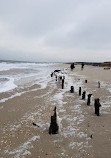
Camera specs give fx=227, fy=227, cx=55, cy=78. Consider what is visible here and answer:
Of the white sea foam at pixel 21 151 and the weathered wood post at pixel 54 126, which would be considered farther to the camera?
the weathered wood post at pixel 54 126

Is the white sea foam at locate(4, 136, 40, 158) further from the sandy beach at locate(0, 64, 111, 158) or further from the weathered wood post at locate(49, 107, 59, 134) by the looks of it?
the weathered wood post at locate(49, 107, 59, 134)

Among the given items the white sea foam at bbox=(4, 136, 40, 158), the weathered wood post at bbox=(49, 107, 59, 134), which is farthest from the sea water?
the white sea foam at bbox=(4, 136, 40, 158)

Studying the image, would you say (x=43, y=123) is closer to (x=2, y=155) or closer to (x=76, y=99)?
(x=2, y=155)

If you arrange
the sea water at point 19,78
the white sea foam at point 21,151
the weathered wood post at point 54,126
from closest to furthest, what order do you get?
the white sea foam at point 21,151 → the weathered wood post at point 54,126 → the sea water at point 19,78

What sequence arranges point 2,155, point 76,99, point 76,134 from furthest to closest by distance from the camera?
point 76,99 → point 76,134 → point 2,155

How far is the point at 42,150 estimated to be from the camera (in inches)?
241

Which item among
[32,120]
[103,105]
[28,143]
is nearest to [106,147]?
[28,143]

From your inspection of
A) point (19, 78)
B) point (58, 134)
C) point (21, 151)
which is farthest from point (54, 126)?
point (19, 78)

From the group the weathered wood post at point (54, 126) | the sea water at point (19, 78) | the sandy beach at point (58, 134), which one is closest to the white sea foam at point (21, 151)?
the sandy beach at point (58, 134)

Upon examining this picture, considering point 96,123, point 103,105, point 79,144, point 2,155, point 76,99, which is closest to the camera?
point 2,155

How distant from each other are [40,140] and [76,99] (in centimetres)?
632

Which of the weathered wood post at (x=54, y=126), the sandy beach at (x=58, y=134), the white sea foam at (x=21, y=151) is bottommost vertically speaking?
the white sea foam at (x=21, y=151)

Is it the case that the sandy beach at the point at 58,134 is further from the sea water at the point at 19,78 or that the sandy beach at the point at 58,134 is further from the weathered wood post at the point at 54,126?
the sea water at the point at 19,78

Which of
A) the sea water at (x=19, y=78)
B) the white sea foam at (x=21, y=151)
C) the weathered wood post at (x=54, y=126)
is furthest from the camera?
the sea water at (x=19, y=78)
